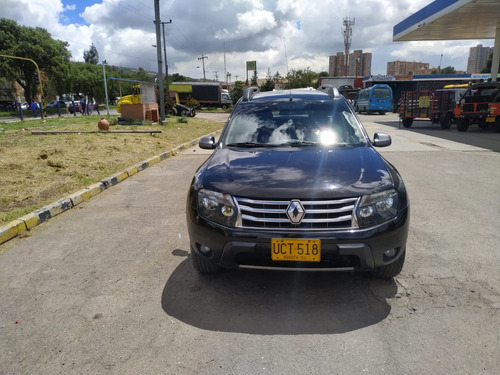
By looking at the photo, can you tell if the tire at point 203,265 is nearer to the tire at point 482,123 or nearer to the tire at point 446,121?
the tire at point 482,123

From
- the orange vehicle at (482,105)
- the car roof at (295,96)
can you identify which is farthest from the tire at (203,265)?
the orange vehicle at (482,105)

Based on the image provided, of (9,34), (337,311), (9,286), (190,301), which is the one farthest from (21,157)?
(9,34)

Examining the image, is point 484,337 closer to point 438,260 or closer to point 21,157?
point 438,260

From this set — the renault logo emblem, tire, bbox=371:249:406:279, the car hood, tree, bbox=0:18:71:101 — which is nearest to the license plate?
the renault logo emblem

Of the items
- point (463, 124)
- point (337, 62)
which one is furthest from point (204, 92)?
point (337, 62)

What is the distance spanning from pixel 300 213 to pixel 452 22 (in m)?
23.9

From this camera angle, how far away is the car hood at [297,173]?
2855 mm

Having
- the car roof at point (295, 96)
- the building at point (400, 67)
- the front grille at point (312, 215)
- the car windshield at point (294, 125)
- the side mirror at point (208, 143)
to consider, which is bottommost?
Result: the front grille at point (312, 215)

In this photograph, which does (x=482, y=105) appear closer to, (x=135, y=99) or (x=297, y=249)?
(x=135, y=99)

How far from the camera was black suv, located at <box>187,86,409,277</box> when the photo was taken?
109 inches

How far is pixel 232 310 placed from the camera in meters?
3.00

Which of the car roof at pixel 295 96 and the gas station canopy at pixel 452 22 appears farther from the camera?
the gas station canopy at pixel 452 22

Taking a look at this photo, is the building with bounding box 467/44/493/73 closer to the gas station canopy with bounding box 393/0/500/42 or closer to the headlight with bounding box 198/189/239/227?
the gas station canopy with bounding box 393/0/500/42

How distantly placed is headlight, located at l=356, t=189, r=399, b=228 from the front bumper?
0.18ft
